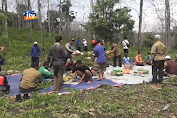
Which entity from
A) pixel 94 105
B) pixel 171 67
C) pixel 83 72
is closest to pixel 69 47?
pixel 83 72

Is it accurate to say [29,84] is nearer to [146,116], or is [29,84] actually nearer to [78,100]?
[78,100]

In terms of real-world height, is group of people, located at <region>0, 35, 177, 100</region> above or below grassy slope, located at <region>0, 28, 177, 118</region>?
above

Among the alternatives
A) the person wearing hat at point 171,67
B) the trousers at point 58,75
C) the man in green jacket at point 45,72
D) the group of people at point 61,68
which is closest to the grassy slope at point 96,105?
the group of people at point 61,68

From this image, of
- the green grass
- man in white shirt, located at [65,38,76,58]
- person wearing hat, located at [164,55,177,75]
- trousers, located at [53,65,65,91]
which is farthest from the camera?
man in white shirt, located at [65,38,76,58]

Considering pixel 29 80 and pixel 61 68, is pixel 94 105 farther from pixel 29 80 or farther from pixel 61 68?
pixel 29 80

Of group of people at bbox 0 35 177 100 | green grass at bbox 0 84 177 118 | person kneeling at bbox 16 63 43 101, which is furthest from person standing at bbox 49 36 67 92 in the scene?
green grass at bbox 0 84 177 118

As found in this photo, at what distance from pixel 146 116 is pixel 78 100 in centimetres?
153

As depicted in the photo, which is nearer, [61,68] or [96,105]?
[96,105]

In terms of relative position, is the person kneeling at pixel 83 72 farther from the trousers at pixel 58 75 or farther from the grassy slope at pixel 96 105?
the grassy slope at pixel 96 105

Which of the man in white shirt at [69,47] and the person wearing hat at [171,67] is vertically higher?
the man in white shirt at [69,47]

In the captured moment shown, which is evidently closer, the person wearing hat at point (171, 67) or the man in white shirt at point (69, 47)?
the person wearing hat at point (171, 67)

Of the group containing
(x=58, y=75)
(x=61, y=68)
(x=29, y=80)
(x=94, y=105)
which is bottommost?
(x=94, y=105)

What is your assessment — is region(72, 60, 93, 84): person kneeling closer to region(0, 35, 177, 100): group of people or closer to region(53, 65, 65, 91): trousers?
region(0, 35, 177, 100): group of people

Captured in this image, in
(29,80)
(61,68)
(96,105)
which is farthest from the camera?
(61,68)
